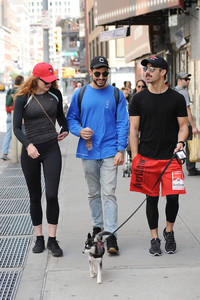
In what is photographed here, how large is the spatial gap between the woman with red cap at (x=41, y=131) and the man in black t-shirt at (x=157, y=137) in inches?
30.5

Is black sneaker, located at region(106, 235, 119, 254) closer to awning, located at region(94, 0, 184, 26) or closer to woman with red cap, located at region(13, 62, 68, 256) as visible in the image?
woman with red cap, located at region(13, 62, 68, 256)

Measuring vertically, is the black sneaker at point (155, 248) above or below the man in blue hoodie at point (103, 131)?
below

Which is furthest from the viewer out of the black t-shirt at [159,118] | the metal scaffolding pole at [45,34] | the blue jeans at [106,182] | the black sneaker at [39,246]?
the metal scaffolding pole at [45,34]

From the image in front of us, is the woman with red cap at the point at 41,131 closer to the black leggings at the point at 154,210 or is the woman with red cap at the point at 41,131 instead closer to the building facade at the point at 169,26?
the black leggings at the point at 154,210

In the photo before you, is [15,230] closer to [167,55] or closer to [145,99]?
[145,99]

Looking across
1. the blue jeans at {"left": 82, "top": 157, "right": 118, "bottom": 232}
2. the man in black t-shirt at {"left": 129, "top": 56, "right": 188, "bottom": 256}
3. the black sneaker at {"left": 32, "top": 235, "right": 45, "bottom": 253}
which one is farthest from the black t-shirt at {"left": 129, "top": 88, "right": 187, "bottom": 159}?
the black sneaker at {"left": 32, "top": 235, "right": 45, "bottom": 253}

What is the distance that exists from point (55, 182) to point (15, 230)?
58.5 inches

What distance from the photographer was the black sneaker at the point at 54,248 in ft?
17.7

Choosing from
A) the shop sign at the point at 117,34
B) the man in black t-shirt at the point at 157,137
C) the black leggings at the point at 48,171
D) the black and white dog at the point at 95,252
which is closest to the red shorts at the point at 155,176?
the man in black t-shirt at the point at 157,137

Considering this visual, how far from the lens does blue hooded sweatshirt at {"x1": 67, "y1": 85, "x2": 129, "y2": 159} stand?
541 cm

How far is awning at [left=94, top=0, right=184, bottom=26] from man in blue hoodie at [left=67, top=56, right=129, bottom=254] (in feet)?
31.5

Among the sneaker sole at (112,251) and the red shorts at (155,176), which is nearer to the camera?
the red shorts at (155,176)

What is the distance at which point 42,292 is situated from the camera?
14.7 feet

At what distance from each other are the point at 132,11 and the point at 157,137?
1295cm
